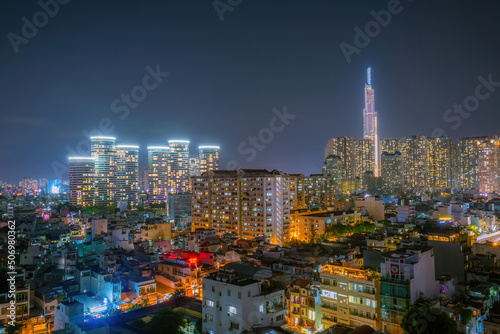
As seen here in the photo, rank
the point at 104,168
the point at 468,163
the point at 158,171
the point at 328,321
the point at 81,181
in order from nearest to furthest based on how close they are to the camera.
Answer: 1. the point at 328,321
2. the point at 81,181
3. the point at 104,168
4. the point at 468,163
5. the point at 158,171

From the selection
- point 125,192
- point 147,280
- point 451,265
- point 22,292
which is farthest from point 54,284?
point 125,192

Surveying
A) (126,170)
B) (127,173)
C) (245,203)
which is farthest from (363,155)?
(245,203)

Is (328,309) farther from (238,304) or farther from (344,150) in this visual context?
(344,150)

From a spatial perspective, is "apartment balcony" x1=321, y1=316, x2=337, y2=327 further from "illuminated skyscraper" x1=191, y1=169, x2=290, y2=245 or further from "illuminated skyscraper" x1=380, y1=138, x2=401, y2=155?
"illuminated skyscraper" x1=380, y1=138, x2=401, y2=155

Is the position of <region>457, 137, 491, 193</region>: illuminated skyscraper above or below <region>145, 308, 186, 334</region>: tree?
above

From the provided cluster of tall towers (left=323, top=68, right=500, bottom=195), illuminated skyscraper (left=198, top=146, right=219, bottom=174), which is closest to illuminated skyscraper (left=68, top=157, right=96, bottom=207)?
illuminated skyscraper (left=198, top=146, right=219, bottom=174)

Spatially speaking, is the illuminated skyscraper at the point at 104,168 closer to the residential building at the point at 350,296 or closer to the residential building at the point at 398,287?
the residential building at the point at 350,296
